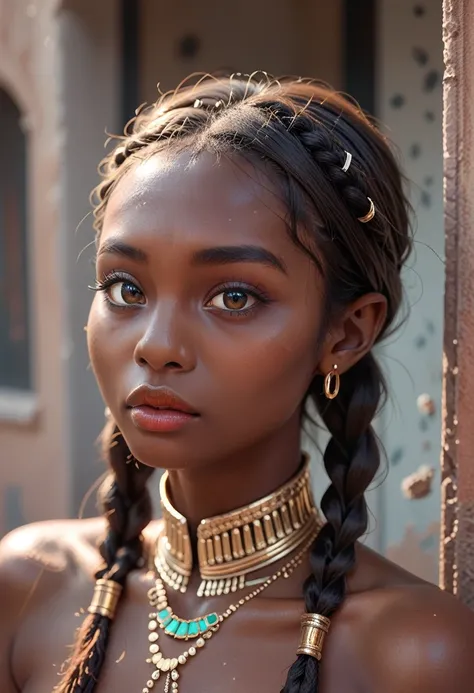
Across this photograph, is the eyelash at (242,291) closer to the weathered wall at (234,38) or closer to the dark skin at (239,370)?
the dark skin at (239,370)

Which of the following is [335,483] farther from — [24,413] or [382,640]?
[24,413]

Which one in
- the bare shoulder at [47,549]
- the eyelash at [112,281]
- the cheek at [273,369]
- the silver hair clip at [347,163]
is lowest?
the bare shoulder at [47,549]

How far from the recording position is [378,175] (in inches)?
63.3

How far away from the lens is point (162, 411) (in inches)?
55.7

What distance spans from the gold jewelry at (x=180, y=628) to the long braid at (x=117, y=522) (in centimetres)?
10

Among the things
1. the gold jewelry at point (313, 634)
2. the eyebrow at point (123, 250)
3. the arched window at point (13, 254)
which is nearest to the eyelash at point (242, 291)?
the eyebrow at point (123, 250)

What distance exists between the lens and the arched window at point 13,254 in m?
4.68

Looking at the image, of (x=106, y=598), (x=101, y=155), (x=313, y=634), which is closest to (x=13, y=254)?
(x=101, y=155)

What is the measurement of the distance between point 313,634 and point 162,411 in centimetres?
41

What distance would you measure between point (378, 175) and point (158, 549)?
78 centimetres

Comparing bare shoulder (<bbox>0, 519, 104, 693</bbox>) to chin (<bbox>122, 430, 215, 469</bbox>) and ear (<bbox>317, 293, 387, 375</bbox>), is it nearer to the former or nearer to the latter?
chin (<bbox>122, 430, 215, 469</bbox>)

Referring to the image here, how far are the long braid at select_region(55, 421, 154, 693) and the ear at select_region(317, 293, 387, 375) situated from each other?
19.0 inches

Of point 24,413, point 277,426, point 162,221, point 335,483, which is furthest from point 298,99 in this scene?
point 24,413

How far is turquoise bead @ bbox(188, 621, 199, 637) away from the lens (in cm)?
157
